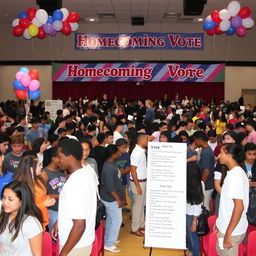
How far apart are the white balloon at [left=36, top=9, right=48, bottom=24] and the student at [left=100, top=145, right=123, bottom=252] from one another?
10.1 meters

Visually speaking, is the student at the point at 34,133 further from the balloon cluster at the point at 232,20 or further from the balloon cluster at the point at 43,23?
the balloon cluster at the point at 232,20

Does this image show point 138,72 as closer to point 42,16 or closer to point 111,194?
point 42,16

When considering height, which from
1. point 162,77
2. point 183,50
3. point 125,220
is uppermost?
point 183,50

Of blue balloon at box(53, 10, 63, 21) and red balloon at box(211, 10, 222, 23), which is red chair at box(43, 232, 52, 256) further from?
red balloon at box(211, 10, 222, 23)

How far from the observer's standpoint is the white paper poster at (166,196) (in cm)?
540

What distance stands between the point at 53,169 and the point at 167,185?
1.36m

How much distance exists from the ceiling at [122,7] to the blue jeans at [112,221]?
12.5m

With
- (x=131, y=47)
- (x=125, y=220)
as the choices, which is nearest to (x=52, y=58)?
(x=131, y=47)

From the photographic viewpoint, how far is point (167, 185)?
5453 mm

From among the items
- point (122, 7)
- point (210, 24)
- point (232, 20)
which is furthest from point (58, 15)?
Result: point (232, 20)

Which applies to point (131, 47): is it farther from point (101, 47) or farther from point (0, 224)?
point (0, 224)

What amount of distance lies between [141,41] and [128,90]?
2.83 metres

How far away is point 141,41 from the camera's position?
77.7 feet

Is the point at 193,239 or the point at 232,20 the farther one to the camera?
the point at 232,20
